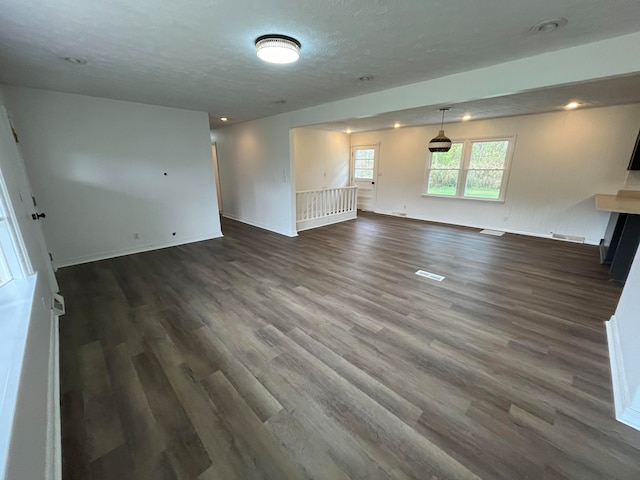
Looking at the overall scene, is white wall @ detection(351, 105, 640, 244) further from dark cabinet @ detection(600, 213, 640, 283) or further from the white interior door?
the white interior door

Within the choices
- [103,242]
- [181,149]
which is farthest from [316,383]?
[181,149]

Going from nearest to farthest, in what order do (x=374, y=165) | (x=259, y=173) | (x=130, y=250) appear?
(x=130, y=250), (x=259, y=173), (x=374, y=165)

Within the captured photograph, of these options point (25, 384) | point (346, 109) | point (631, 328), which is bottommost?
point (631, 328)

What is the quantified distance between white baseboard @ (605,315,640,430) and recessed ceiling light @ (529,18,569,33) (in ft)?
8.09

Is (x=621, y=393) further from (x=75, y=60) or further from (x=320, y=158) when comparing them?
(x=320, y=158)

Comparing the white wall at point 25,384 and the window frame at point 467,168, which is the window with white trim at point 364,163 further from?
the white wall at point 25,384

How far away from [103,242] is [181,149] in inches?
81.2

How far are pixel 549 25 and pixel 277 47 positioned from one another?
1989 millimetres

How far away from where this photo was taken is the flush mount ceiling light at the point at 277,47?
6.57ft

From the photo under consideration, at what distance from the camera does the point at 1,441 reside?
0.84 m

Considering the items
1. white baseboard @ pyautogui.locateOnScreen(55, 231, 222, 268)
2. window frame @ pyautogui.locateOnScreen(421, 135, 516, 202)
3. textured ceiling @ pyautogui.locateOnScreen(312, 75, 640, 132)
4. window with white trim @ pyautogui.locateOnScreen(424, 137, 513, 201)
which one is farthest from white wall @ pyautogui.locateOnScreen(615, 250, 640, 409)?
white baseboard @ pyautogui.locateOnScreen(55, 231, 222, 268)

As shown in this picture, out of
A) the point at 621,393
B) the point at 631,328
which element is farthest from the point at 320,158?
the point at 621,393

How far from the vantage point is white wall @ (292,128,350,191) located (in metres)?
7.23

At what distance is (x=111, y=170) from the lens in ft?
13.5
